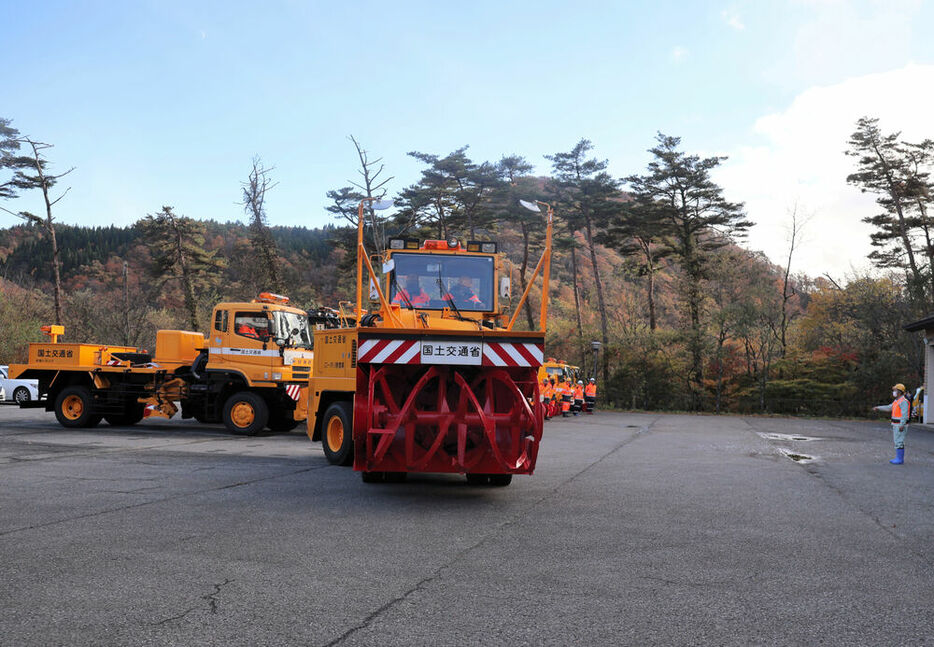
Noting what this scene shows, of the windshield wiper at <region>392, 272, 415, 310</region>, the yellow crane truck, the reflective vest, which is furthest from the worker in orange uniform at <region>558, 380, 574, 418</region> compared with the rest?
the windshield wiper at <region>392, 272, 415, 310</region>

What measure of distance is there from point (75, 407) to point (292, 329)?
5.65 meters

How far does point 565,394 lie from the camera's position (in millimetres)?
28078

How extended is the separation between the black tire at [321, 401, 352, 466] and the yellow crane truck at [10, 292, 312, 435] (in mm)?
4675

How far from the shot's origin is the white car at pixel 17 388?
2692 centimetres

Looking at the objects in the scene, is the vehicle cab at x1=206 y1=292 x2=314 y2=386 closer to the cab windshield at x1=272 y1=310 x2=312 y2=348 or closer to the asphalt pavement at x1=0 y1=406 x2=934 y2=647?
the cab windshield at x1=272 y1=310 x2=312 y2=348

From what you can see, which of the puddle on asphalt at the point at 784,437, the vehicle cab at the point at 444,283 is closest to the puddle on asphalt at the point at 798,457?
the puddle on asphalt at the point at 784,437

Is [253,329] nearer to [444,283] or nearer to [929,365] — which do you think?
[444,283]

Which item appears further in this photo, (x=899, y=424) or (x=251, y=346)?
(x=251, y=346)

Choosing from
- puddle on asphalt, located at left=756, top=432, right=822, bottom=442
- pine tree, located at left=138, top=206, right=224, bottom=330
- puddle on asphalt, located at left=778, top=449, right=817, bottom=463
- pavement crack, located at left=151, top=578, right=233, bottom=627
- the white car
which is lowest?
puddle on asphalt, located at left=756, top=432, right=822, bottom=442

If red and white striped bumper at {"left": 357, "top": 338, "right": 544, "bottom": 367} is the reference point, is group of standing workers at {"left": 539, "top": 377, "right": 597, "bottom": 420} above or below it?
below

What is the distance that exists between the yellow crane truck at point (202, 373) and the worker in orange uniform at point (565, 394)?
41.8 feet

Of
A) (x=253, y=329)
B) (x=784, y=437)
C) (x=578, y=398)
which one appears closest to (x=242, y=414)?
(x=253, y=329)

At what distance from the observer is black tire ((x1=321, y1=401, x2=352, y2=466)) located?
9711 millimetres

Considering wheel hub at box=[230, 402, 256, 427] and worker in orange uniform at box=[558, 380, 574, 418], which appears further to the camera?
worker in orange uniform at box=[558, 380, 574, 418]
